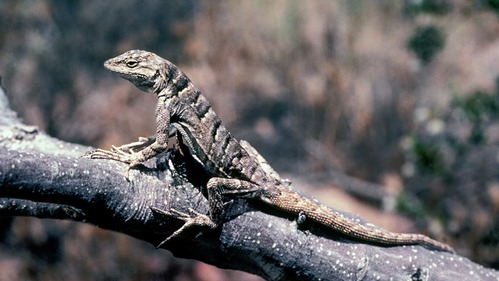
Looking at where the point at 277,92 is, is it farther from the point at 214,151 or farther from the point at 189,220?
the point at 189,220

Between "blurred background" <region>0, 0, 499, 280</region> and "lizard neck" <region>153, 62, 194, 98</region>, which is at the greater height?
"blurred background" <region>0, 0, 499, 280</region>

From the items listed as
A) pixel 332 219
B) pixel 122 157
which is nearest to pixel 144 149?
pixel 122 157

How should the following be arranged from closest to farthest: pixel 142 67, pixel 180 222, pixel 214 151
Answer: pixel 180 222
pixel 214 151
pixel 142 67

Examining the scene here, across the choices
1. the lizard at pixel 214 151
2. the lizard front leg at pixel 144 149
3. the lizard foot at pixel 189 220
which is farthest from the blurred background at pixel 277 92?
the lizard foot at pixel 189 220

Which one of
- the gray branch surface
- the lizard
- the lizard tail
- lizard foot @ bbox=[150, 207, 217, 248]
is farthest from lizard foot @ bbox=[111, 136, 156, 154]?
the lizard tail

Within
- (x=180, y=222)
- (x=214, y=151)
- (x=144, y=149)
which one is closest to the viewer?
(x=180, y=222)

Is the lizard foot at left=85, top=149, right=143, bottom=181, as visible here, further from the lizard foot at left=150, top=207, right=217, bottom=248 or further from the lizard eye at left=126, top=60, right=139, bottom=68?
the lizard eye at left=126, top=60, right=139, bottom=68

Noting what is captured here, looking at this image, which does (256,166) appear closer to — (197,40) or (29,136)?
(29,136)
